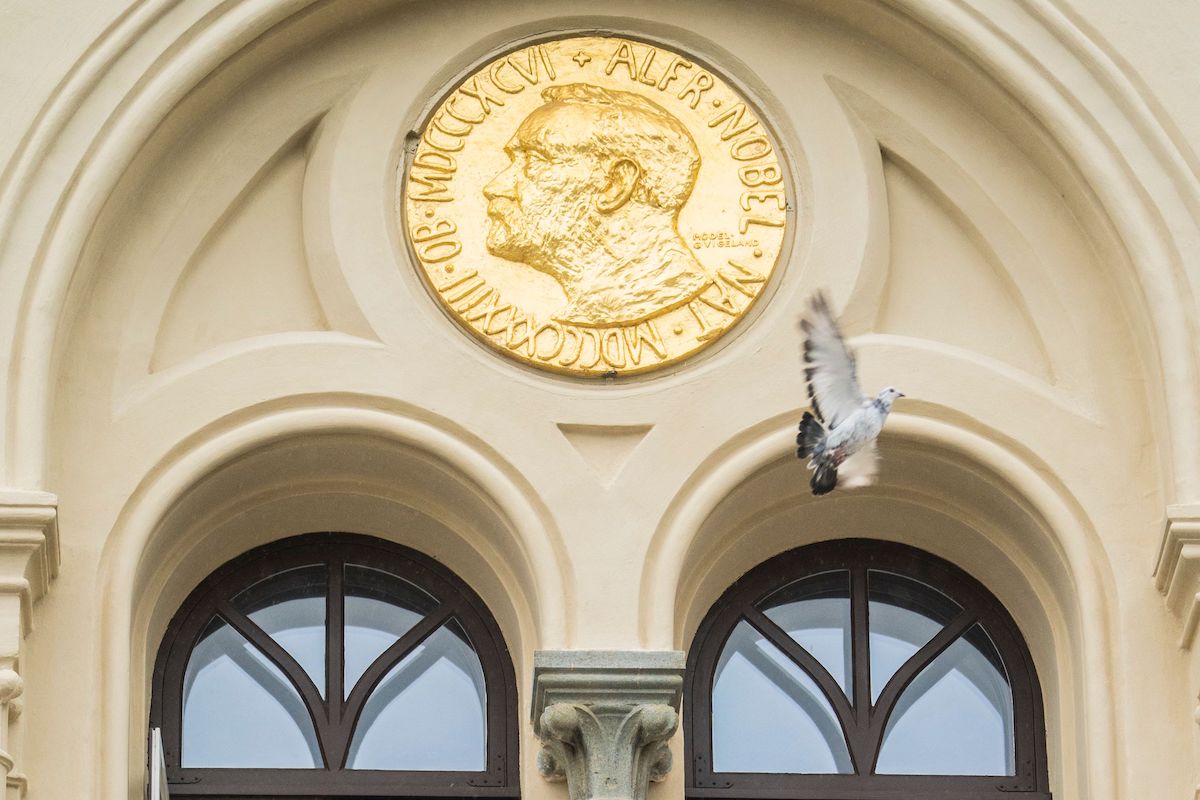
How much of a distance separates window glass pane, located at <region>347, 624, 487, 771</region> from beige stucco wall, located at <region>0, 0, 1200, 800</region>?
26cm

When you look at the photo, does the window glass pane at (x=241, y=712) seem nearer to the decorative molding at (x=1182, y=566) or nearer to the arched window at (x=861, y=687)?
the arched window at (x=861, y=687)

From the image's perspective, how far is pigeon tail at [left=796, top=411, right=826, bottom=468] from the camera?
1189 cm

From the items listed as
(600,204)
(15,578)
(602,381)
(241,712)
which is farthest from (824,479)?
(15,578)

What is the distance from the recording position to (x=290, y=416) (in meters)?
12.9

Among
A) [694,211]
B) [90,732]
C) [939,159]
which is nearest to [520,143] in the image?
[694,211]

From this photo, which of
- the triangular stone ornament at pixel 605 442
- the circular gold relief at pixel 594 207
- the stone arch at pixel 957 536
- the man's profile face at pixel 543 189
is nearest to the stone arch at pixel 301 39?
the stone arch at pixel 957 536

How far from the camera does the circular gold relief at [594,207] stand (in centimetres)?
1319

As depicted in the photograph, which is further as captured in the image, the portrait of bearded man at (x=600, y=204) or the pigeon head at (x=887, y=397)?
the portrait of bearded man at (x=600, y=204)

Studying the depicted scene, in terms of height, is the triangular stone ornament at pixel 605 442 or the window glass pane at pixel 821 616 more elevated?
the triangular stone ornament at pixel 605 442

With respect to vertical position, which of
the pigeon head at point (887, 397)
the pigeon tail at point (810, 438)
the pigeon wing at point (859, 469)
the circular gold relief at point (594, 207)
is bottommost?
the pigeon wing at point (859, 469)

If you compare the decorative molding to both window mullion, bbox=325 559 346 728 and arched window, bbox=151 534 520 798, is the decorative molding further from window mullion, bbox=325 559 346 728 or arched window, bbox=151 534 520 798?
window mullion, bbox=325 559 346 728

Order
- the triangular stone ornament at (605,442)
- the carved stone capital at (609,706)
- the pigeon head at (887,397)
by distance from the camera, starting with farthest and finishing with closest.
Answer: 1. the triangular stone ornament at (605,442)
2. the carved stone capital at (609,706)
3. the pigeon head at (887,397)

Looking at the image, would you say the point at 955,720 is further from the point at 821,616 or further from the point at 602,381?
Result: the point at 602,381

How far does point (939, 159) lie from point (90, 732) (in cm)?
426
